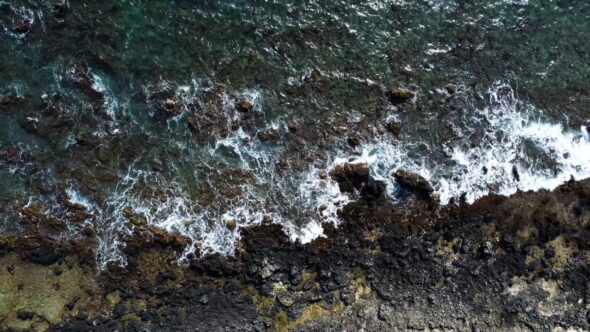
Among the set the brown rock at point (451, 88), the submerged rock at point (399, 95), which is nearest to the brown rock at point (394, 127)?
the submerged rock at point (399, 95)

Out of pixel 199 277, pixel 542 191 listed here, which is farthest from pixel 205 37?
pixel 542 191

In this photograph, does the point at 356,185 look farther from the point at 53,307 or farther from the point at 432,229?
the point at 53,307

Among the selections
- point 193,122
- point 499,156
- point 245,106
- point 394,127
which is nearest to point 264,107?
point 245,106

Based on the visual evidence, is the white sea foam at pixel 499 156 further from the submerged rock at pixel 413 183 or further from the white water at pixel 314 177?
the submerged rock at pixel 413 183

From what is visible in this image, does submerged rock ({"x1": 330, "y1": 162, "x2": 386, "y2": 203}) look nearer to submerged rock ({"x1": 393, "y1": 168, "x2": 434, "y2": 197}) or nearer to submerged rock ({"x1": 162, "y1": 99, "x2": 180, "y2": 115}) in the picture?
submerged rock ({"x1": 393, "y1": 168, "x2": 434, "y2": 197})

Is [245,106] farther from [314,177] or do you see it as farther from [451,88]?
[451,88]

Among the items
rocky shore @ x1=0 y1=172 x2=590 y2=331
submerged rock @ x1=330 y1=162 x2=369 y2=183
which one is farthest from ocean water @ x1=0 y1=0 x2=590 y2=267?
rocky shore @ x1=0 y1=172 x2=590 y2=331
